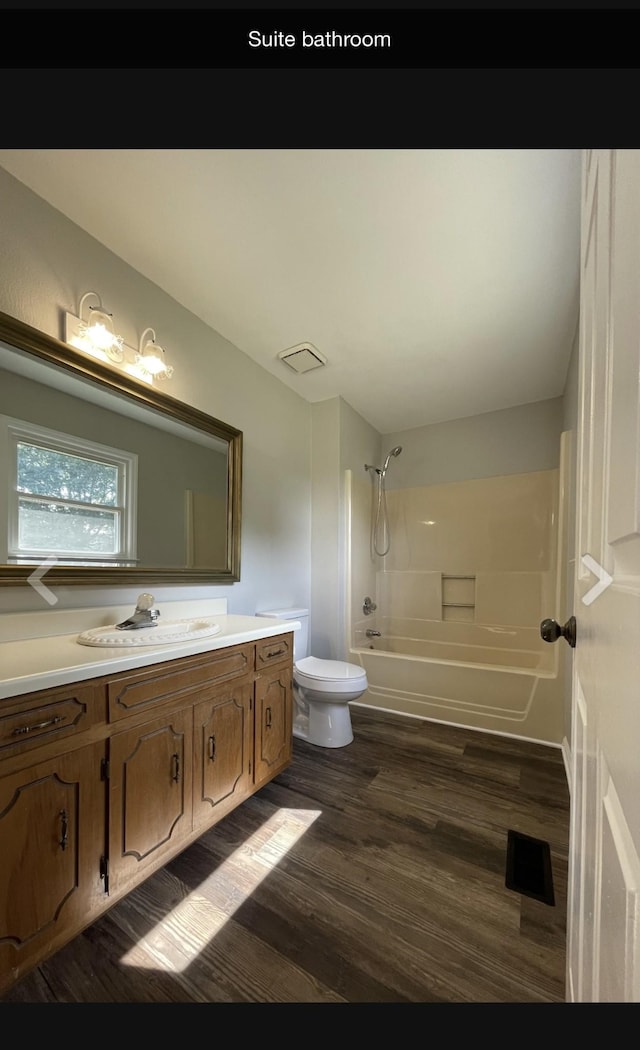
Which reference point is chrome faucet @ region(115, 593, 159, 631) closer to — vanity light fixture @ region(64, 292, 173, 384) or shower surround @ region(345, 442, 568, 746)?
vanity light fixture @ region(64, 292, 173, 384)

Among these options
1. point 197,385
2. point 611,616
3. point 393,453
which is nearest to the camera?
point 611,616

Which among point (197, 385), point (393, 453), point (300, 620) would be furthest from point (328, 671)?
point (393, 453)

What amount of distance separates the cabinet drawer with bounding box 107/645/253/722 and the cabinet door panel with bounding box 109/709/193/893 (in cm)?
6

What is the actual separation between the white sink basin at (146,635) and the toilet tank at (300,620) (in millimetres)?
766

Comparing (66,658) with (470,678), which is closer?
(66,658)

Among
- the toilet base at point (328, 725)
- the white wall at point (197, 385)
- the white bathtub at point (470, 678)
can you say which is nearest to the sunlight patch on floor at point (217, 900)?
the toilet base at point (328, 725)

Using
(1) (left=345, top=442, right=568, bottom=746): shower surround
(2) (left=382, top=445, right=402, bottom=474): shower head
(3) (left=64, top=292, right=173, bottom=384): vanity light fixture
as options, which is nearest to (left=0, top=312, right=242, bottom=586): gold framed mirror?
(3) (left=64, top=292, right=173, bottom=384): vanity light fixture

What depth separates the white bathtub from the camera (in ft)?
7.02

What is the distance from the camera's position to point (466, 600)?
119 inches

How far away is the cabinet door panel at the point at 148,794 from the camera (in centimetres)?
102

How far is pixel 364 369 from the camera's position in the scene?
7.77 ft

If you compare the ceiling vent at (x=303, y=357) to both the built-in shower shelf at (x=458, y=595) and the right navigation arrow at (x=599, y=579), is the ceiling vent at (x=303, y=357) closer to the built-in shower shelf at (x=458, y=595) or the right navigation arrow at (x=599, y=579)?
the right navigation arrow at (x=599, y=579)

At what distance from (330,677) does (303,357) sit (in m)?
1.91

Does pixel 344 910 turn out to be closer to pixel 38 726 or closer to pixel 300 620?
pixel 38 726
